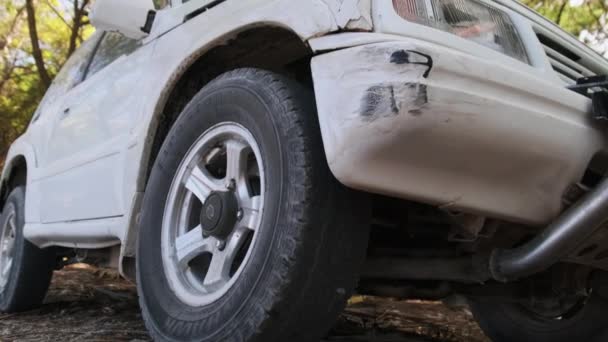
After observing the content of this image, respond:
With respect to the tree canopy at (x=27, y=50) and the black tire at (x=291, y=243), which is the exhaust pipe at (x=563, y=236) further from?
the tree canopy at (x=27, y=50)

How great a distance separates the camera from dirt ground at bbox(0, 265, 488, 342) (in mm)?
3027

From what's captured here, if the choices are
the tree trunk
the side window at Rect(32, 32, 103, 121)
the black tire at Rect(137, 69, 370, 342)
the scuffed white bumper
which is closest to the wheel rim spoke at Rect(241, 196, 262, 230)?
the black tire at Rect(137, 69, 370, 342)

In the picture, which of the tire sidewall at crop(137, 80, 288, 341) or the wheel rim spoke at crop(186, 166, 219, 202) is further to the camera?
the wheel rim spoke at crop(186, 166, 219, 202)

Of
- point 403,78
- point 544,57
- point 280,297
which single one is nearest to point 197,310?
point 280,297

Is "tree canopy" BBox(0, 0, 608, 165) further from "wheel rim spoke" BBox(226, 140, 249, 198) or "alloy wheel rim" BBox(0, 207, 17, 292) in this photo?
"wheel rim spoke" BBox(226, 140, 249, 198)

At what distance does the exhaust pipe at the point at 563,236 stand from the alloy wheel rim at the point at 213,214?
0.76m

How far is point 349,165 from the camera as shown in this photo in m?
1.49

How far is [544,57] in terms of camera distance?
6.27 feet

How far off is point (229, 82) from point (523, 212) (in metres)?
1.04

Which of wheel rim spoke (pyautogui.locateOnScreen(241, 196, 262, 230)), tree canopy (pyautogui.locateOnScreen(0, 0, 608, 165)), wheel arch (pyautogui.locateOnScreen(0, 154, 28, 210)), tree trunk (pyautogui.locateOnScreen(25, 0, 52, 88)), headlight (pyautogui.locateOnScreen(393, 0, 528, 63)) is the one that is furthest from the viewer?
tree canopy (pyautogui.locateOnScreen(0, 0, 608, 165))

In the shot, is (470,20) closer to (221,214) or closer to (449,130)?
(449,130)

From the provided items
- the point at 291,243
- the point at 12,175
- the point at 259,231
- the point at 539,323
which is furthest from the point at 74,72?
the point at 539,323

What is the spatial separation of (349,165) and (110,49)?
2634 mm

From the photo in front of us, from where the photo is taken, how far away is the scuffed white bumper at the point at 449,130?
1.46 meters
